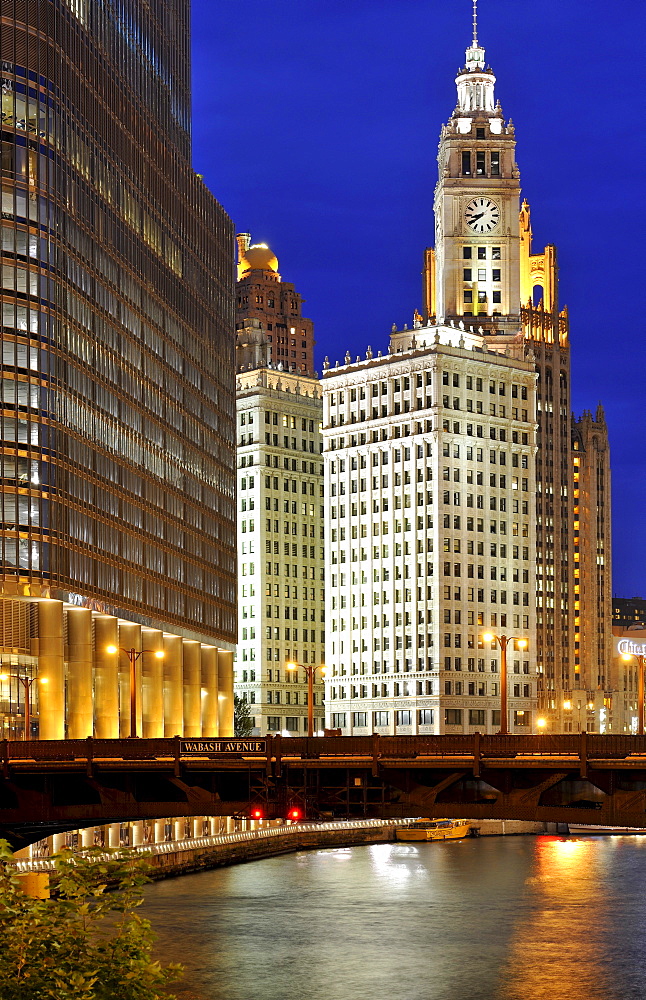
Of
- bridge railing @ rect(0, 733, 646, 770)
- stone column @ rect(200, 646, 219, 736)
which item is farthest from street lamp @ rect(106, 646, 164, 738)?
bridge railing @ rect(0, 733, 646, 770)

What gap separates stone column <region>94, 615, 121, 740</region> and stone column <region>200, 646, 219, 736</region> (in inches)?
1595

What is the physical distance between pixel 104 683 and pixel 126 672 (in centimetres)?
1152

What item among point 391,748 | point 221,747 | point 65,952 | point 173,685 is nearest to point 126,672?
point 173,685

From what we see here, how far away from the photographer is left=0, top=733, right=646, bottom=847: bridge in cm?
7244

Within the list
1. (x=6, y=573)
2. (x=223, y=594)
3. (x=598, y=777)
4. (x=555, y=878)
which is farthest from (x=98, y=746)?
(x=223, y=594)

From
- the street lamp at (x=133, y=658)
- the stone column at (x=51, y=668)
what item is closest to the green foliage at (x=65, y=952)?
the street lamp at (x=133, y=658)

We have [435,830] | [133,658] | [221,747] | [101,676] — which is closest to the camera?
[221,747]

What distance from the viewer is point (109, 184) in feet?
493

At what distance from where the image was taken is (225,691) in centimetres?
19400

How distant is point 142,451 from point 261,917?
6666cm

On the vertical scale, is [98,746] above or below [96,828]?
above

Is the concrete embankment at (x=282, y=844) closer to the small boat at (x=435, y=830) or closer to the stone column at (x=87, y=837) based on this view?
the small boat at (x=435, y=830)

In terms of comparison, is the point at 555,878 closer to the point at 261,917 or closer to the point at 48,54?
the point at 261,917

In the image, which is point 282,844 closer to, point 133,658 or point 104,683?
point 104,683
